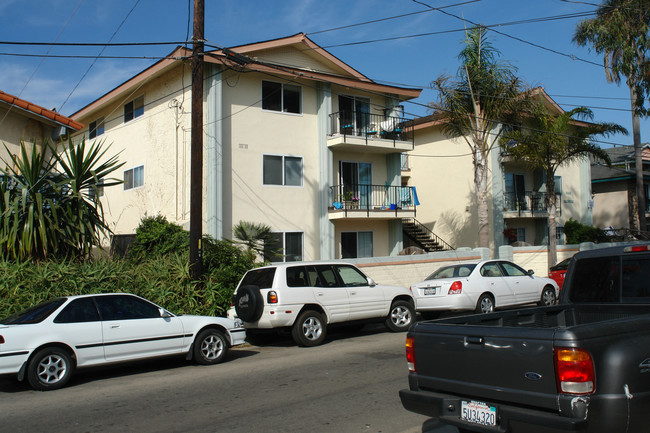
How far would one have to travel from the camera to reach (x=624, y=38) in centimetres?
2548

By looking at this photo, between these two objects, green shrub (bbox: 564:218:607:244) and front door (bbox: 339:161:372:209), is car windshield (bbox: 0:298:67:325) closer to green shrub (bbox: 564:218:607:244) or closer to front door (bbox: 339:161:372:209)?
front door (bbox: 339:161:372:209)

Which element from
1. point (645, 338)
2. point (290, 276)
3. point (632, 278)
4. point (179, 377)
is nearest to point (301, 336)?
point (290, 276)

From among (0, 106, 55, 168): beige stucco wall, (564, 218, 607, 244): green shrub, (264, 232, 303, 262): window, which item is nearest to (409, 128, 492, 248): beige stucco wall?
(564, 218, 607, 244): green shrub

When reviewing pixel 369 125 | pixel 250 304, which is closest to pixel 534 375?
pixel 250 304

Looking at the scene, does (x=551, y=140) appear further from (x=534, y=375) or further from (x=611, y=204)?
(x=534, y=375)

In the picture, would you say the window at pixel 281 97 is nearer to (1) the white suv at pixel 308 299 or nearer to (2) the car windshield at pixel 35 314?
(1) the white suv at pixel 308 299


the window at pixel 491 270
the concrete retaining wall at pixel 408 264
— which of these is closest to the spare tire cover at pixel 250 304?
the concrete retaining wall at pixel 408 264

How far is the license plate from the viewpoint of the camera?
4352mm

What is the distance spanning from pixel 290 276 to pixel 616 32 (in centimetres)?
2152

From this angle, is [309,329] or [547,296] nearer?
[309,329]

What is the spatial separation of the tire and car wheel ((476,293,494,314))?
691 cm

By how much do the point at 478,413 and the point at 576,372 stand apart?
0.87 metres

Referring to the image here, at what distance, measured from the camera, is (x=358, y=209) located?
21.5 m

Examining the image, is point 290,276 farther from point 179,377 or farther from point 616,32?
point 616,32
